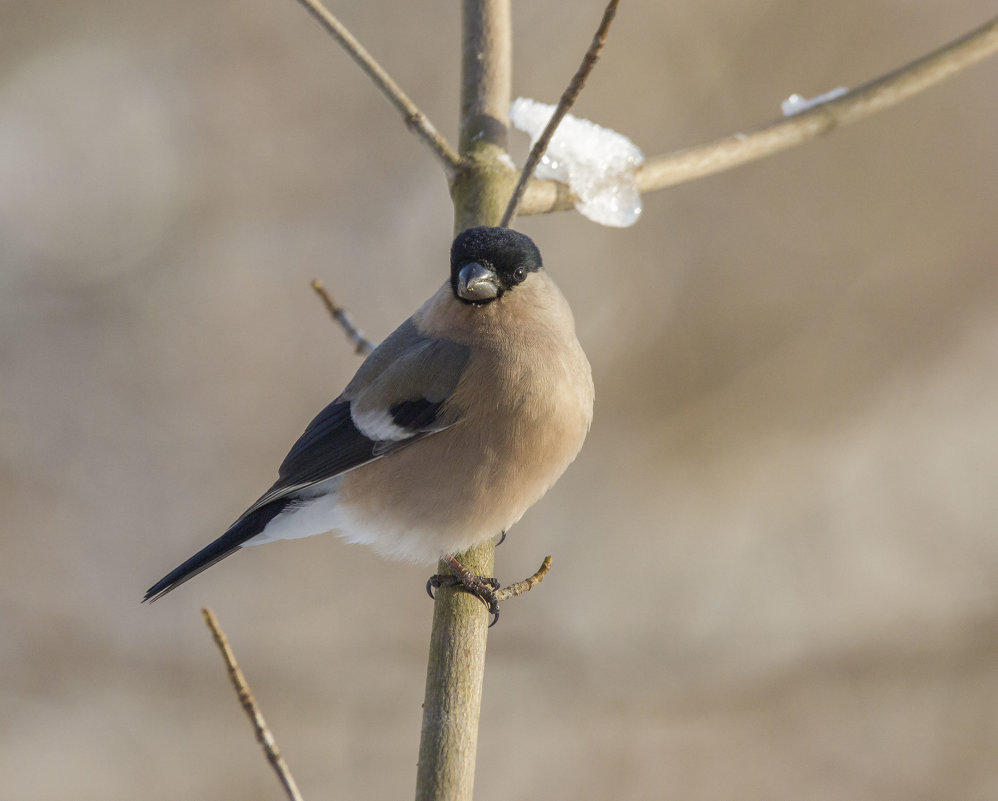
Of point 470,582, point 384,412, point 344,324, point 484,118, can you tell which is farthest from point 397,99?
point 470,582

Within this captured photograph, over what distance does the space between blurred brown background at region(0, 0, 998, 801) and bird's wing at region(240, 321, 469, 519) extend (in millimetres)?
1634

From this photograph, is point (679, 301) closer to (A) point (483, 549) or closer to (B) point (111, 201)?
(A) point (483, 549)

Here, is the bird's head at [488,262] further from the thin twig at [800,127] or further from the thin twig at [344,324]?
the thin twig at [344,324]

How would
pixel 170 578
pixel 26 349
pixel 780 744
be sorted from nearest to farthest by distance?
pixel 170 578 → pixel 780 744 → pixel 26 349

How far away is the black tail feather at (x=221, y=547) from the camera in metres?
2.28

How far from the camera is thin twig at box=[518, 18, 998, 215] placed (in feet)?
7.62

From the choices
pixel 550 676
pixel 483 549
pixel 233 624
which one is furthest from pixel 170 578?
pixel 550 676

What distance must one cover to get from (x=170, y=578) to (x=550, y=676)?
2086mm

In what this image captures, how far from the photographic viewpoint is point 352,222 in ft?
13.9

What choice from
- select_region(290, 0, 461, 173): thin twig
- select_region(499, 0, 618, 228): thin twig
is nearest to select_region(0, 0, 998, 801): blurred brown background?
select_region(290, 0, 461, 173): thin twig

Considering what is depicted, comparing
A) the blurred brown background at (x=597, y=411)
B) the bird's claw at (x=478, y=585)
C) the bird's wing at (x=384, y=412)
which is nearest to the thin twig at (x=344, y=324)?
the bird's wing at (x=384, y=412)

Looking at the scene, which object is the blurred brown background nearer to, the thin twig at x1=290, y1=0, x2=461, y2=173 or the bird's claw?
the bird's claw

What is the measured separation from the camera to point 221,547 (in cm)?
238

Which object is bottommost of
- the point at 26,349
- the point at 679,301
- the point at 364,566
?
the point at 364,566
